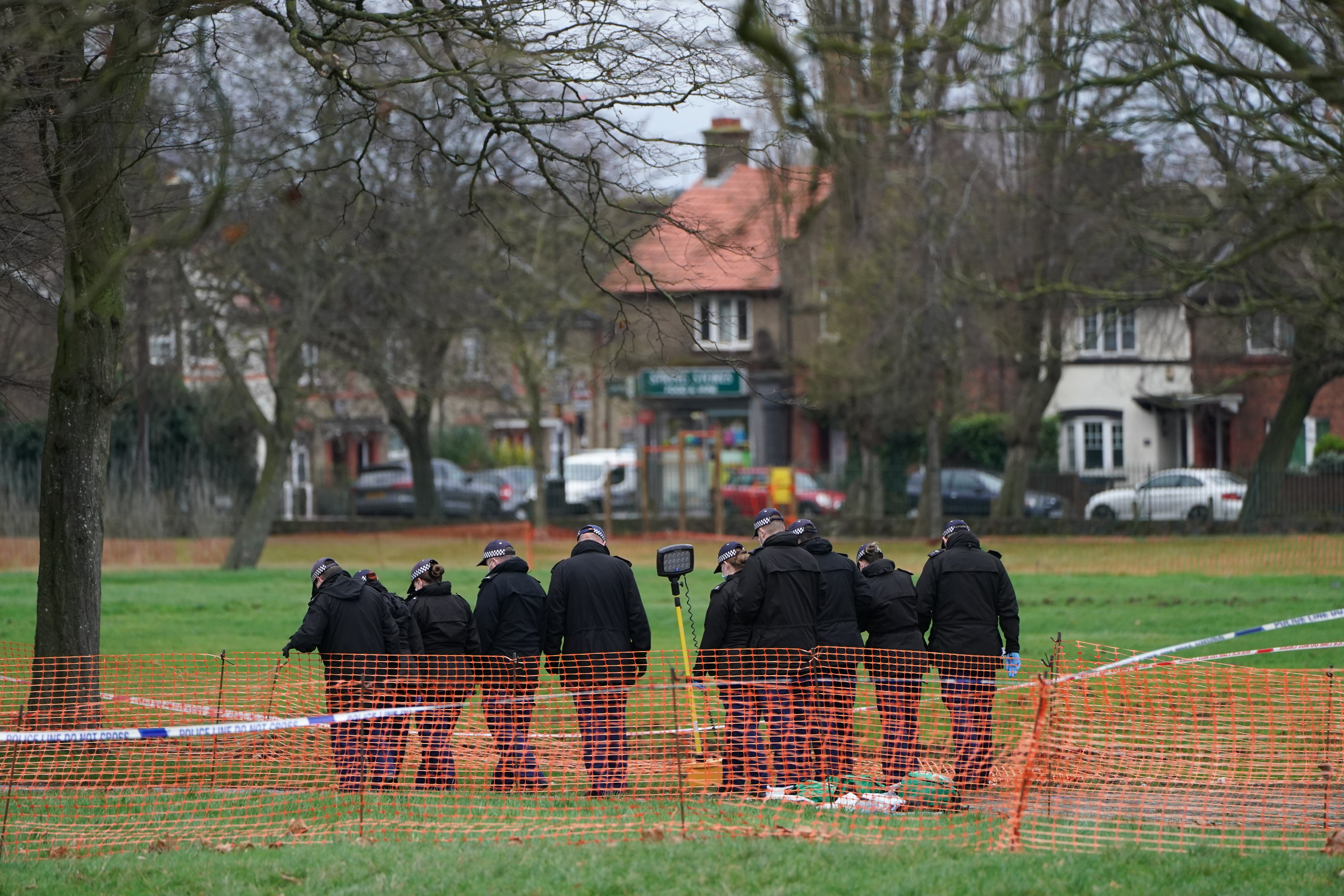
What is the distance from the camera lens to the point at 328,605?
29.9 feet

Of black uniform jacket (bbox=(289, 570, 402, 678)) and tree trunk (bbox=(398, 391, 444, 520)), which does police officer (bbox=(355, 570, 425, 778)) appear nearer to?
black uniform jacket (bbox=(289, 570, 402, 678))

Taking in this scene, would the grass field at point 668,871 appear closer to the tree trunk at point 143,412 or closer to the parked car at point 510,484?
the tree trunk at point 143,412

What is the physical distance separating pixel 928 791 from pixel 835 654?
3.62 ft

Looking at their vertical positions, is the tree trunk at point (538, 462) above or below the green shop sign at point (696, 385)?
below

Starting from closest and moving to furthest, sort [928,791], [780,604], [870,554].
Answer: [928,791]
[780,604]
[870,554]

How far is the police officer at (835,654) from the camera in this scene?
8469 mm

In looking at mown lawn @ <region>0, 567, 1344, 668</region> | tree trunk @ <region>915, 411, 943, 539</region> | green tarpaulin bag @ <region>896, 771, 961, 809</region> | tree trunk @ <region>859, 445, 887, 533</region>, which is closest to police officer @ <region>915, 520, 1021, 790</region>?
green tarpaulin bag @ <region>896, 771, 961, 809</region>

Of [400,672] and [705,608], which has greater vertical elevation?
[400,672]

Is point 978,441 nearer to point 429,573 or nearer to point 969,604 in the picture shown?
point 969,604

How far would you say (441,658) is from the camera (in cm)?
929

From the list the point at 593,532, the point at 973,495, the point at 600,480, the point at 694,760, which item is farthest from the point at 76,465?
the point at 600,480

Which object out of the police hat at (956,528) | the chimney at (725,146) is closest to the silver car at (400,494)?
the chimney at (725,146)

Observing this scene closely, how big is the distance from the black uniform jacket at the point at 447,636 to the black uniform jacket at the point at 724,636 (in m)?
1.50

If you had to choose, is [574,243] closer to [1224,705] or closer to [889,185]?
[889,185]
